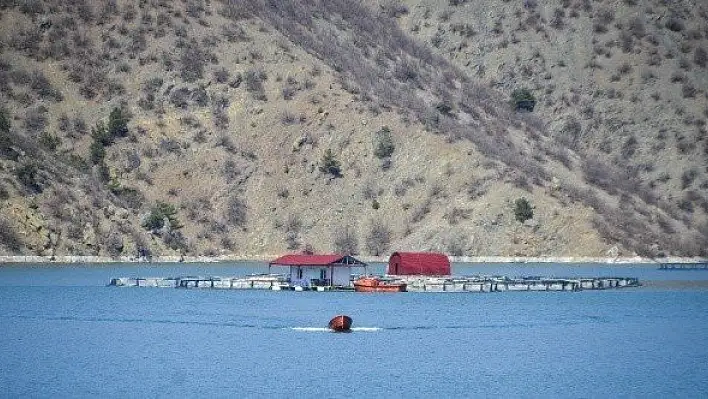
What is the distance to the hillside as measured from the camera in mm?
130125

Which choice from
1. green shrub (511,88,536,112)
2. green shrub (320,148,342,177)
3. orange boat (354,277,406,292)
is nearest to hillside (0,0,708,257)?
green shrub (320,148,342,177)

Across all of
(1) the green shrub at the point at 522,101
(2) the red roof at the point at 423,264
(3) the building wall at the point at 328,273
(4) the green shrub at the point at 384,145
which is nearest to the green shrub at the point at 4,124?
(4) the green shrub at the point at 384,145

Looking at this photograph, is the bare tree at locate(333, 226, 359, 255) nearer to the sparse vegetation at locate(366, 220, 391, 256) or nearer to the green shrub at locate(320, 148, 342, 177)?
the sparse vegetation at locate(366, 220, 391, 256)

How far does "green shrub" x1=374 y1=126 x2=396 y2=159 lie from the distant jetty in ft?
107

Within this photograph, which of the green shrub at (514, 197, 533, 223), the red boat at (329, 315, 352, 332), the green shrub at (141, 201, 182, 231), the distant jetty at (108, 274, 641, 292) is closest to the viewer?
the red boat at (329, 315, 352, 332)

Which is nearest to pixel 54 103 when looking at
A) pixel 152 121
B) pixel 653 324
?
pixel 152 121

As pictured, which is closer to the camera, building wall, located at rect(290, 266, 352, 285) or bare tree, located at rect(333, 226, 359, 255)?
building wall, located at rect(290, 266, 352, 285)

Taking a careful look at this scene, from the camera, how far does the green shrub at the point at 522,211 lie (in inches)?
5089

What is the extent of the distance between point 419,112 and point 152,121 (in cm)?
2751

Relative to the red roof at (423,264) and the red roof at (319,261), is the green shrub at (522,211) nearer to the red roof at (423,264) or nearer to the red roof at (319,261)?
the red roof at (423,264)

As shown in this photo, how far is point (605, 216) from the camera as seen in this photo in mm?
135625

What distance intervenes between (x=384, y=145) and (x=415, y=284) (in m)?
37.6

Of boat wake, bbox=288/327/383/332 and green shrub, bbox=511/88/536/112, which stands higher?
→ green shrub, bbox=511/88/536/112

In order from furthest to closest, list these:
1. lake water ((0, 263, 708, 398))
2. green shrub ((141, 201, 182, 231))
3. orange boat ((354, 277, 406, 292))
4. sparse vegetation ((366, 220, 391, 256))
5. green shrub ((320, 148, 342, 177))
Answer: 1. green shrub ((320, 148, 342, 177))
2. sparse vegetation ((366, 220, 391, 256))
3. green shrub ((141, 201, 182, 231))
4. orange boat ((354, 277, 406, 292))
5. lake water ((0, 263, 708, 398))
